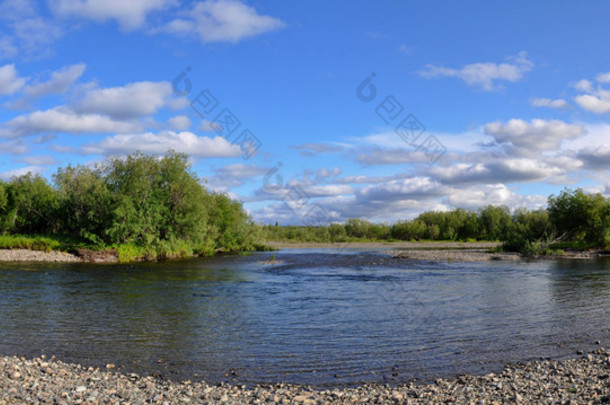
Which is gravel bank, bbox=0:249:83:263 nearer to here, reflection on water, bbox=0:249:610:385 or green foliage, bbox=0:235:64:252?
green foliage, bbox=0:235:64:252

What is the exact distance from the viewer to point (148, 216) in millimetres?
56531

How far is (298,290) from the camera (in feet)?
100.0

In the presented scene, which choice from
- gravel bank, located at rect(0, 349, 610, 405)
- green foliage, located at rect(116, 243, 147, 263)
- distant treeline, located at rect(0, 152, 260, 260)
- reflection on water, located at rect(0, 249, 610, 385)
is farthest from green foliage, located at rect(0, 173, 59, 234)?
gravel bank, located at rect(0, 349, 610, 405)

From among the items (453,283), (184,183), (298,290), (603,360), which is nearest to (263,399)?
(603,360)

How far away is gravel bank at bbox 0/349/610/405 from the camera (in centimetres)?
995

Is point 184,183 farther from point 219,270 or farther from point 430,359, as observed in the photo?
point 430,359

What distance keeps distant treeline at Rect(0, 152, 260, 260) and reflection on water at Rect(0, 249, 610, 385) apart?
70.4ft

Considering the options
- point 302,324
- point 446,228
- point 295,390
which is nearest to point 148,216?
point 302,324

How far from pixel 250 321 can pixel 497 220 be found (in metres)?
133

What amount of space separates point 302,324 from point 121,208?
41.6 m

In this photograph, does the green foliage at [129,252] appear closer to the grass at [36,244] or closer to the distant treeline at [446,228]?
the grass at [36,244]

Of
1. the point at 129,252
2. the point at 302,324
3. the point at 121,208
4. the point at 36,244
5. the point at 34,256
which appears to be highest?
the point at 121,208

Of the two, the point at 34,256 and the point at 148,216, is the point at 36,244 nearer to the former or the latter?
the point at 34,256

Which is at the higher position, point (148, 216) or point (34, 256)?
point (148, 216)
